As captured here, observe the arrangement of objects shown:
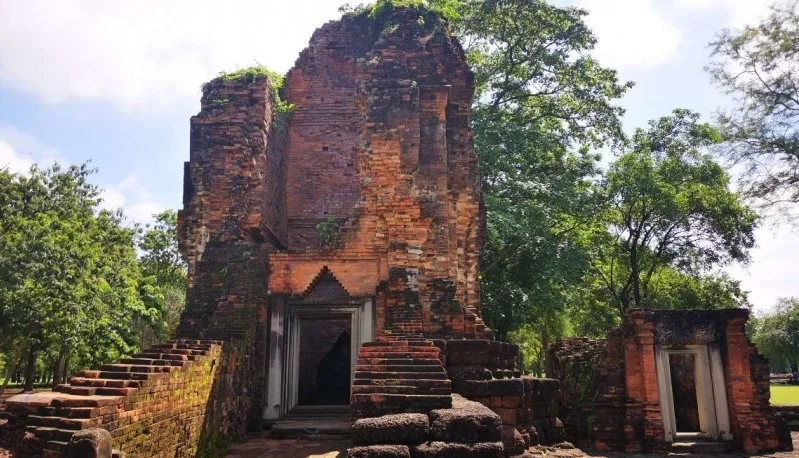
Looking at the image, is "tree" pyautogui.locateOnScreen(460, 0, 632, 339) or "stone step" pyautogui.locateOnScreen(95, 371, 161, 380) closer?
"stone step" pyautogui.locateOnScreen(95, 371, 161, 380)

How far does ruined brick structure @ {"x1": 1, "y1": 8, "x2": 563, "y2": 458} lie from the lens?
663cm

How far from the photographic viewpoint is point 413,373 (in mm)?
5688

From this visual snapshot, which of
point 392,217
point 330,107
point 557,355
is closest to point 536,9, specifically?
point 330,107

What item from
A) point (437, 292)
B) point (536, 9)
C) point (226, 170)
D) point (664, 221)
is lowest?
point (437, 292)

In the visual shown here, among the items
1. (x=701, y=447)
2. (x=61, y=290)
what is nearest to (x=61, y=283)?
(x=61, y=290)

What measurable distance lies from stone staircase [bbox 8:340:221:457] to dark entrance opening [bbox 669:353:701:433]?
13.2 metres

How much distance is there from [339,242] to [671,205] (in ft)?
46.2

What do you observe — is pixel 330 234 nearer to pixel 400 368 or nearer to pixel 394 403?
pixel 400 368

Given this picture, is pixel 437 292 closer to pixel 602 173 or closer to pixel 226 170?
pixel 226 170

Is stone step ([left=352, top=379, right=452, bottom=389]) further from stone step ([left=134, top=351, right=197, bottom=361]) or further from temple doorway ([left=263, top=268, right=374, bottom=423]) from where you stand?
temple doorway ([left=263, top=268, right=374, bottom=423])

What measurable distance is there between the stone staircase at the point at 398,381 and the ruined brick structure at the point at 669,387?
7.12m

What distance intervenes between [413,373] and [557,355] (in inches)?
387

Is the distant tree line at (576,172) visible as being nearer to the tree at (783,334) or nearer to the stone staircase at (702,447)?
the stone staircase at (702,447)

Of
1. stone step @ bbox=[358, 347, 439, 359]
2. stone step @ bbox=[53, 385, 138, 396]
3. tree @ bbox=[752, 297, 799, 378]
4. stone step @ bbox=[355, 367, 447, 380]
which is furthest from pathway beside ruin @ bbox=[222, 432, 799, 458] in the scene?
tree @ bbox=[752, 297, 799, 378]
